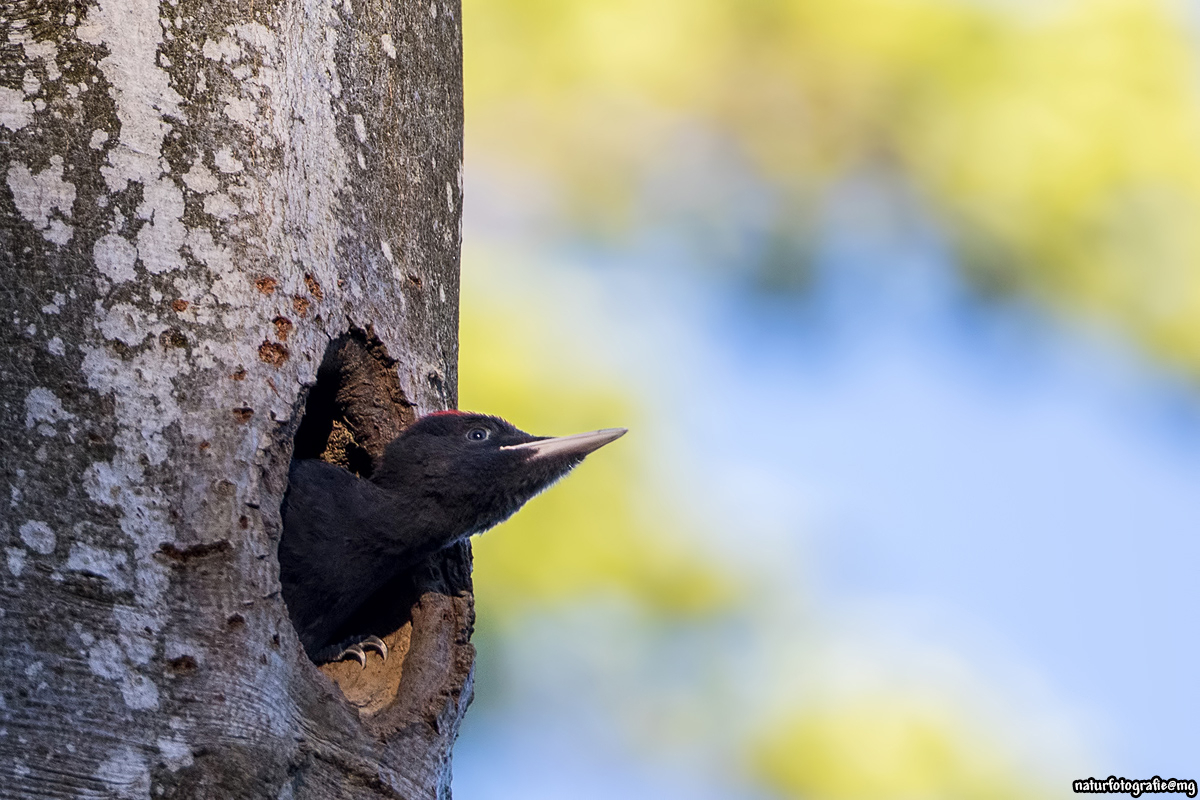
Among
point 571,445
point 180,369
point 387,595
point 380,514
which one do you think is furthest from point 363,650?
point 180,369

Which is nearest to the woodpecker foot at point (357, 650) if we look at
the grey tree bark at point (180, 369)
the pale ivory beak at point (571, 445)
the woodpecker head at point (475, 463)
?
the grey tree bark at point (180, 369)

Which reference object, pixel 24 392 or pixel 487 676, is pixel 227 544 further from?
pixel 487 676

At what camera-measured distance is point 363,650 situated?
3.35 metres

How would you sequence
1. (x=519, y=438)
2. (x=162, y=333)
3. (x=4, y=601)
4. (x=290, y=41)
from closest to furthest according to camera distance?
(x=4, y=601)
(x=162, y=333)
(x=290, y=41)
(x=519, y=438)

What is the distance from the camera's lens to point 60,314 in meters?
2.31

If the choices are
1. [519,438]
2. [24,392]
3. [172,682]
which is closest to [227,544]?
[172,682]

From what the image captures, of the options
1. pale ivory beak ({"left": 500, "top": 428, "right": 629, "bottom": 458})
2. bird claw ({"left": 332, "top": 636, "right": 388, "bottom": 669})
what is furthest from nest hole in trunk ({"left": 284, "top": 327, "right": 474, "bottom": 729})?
pale ivory beak ({"left": 500, "top": 428, "right": 629, "bottom": 458})

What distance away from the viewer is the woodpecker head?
133 inches

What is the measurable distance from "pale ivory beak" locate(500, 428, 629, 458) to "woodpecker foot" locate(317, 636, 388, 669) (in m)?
0.68

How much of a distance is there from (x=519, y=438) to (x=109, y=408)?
1.61 meters

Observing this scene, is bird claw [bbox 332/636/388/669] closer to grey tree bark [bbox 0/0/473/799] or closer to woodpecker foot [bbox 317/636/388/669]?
woodpecker foot [bbox 317/636/388/669]

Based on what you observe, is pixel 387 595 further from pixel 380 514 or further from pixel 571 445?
pixel 571 445

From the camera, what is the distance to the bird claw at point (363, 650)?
10.8ft

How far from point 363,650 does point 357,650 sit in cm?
2
